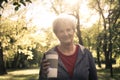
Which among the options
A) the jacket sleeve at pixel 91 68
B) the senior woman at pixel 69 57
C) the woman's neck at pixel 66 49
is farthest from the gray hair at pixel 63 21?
the jacket sleeve at pixel 91 68

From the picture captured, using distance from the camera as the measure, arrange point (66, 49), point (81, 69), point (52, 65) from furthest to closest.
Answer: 1. point (66, 49)
2. point (81, 69)
3. point (52, 65)

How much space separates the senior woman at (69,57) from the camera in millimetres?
4285

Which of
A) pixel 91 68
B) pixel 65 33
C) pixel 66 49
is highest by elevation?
pixel 65 33

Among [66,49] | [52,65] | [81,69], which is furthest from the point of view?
[66,49]

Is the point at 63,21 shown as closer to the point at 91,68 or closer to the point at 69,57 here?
the point at 69,57

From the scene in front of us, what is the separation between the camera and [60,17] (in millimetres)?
4391

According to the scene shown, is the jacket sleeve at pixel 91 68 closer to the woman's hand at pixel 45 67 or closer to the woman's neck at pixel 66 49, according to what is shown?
the woman's neck at pixel 66 49

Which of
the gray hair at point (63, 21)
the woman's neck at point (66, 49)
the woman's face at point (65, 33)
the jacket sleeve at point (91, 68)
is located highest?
the gray hair at point (63, 21)

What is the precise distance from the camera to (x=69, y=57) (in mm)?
4398

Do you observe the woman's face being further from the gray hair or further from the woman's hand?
the woman's hand

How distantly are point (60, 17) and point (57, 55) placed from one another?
53 cm

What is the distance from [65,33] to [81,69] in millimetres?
515

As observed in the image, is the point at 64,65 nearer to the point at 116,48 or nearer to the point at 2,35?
the point at 2,35

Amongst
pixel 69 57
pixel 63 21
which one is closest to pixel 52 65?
pixel 69 57
